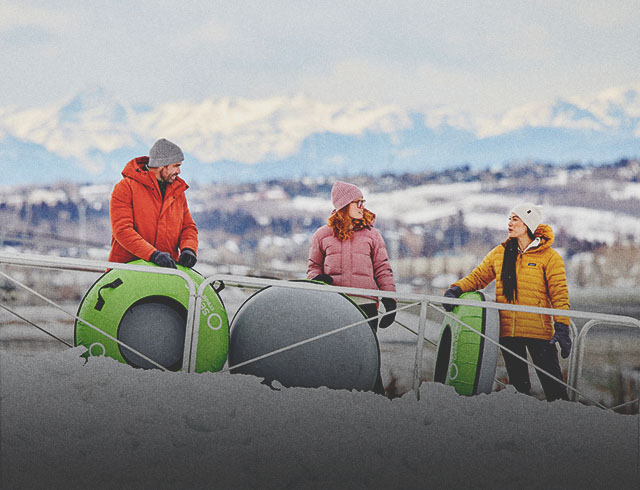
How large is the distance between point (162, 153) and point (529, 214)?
250 centimetres

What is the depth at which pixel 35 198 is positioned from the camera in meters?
96.2

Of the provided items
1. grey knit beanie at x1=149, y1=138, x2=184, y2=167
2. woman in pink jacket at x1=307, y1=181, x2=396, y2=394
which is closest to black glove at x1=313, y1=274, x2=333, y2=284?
woman in pink jacket at x1=307, y1=181, x2=396, y2=394

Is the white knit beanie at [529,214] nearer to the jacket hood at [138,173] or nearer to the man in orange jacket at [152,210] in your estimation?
the man in orange jacket at [152,210]

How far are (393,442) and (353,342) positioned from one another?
0.96 metres

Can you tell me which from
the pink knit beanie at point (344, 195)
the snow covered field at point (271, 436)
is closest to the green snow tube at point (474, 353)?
the snow covered field at point (271, 436)

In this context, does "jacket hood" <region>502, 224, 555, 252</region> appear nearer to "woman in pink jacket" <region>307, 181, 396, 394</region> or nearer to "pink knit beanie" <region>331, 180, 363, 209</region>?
"woman in pink jacket" <region>307, 181, 396, 394</region>

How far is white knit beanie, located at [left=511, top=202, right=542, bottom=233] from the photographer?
5539mm

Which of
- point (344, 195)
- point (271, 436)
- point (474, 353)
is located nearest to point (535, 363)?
point (474, 353)

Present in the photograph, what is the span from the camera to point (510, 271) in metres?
5.54

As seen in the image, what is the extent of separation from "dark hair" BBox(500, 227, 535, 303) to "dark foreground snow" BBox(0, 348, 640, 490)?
0.79m

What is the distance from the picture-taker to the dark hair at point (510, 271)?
18.1 feet

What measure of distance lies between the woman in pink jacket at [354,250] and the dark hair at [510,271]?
0.78m

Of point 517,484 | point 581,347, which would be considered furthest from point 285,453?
point 581,347

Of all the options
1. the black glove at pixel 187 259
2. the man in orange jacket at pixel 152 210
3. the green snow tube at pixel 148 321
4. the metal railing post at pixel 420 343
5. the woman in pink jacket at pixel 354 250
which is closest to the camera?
the metal railing post at pixel 420 343
